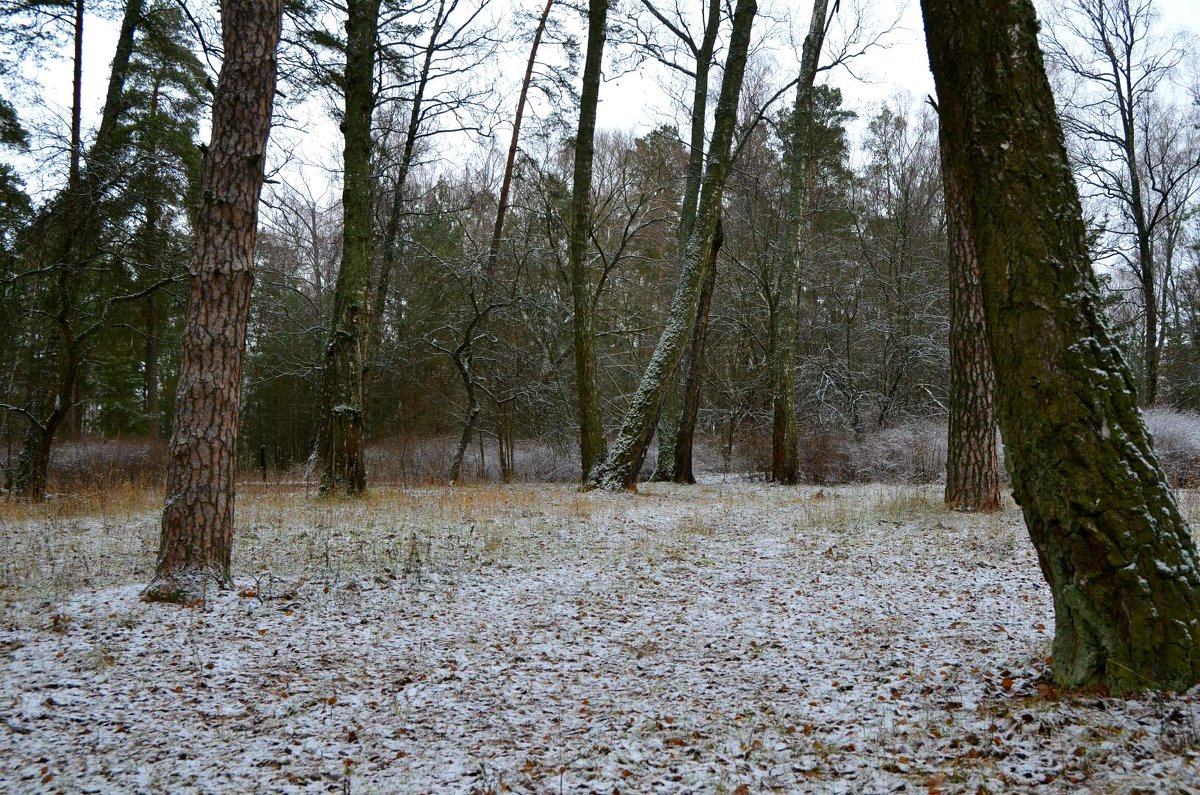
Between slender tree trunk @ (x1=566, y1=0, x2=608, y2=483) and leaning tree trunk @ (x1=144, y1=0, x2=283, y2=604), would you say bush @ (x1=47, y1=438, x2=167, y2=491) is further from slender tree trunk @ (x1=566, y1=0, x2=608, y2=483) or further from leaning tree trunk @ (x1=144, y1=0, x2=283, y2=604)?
leaning tree trunk @ (x1=144, y1=0, x2=283, y2=604)

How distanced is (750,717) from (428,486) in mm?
11577

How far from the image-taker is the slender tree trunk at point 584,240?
42.1ft

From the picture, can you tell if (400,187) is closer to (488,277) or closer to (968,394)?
(488,277)

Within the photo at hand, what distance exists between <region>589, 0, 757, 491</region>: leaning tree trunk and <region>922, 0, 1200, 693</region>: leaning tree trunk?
852cm

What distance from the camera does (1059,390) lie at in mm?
2836

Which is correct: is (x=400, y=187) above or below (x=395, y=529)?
above

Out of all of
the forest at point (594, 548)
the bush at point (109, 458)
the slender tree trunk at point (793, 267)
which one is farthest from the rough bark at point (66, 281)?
the slender tree trunk at point (793, 267)

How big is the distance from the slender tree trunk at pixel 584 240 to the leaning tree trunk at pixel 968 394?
20.7 feet

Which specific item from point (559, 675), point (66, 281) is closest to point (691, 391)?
point (66, 281)

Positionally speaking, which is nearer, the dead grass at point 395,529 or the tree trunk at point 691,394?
the dead grass at point 395,529

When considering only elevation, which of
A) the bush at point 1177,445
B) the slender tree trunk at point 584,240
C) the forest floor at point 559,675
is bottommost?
the forest floor at point 559,675

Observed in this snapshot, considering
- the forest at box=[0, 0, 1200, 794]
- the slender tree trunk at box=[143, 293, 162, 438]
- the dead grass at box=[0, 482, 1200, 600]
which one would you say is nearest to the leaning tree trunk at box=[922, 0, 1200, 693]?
the forest at box=[0, 0, 1200, 794]

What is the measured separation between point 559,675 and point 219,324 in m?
3.30

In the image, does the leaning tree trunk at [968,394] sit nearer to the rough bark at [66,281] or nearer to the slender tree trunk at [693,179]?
the slender tree trunk at [693,179]
